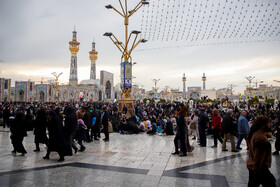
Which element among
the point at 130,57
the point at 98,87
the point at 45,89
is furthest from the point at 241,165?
the point at 98,87

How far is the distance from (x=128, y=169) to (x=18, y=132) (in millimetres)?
3516

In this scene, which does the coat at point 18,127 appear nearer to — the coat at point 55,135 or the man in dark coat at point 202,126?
Result: the coat at point 55,135

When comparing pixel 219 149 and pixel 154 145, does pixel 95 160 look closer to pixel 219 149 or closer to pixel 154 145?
pixel 154 145

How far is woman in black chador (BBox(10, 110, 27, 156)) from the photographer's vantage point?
19.2ft

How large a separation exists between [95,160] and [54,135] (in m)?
1.27

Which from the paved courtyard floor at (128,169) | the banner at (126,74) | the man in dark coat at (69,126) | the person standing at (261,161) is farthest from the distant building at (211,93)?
the person standing at (261,161)

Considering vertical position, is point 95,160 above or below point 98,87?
below

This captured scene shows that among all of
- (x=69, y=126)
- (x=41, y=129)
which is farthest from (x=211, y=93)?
(x=69, y=126)

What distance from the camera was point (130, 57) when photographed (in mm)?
15742

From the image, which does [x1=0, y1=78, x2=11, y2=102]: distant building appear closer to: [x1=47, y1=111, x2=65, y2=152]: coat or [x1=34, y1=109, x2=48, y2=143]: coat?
[x1=34, y1=109, x2=48, y2=143]: coat

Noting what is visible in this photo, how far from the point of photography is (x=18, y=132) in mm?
5863

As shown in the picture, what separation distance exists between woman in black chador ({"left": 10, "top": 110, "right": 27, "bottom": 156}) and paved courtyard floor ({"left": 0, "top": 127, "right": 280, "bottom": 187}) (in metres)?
0.25

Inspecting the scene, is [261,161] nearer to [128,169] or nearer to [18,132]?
[128,169]

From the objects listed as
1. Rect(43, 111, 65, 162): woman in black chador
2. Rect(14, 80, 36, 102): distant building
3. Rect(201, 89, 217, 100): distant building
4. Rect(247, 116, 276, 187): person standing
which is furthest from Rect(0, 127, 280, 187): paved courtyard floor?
Rect(201, 89, 217, 100): distant building
